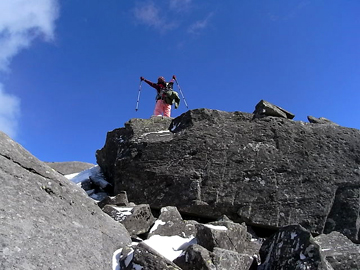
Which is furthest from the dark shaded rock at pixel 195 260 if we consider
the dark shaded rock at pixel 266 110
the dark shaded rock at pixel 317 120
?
the dark shaded rock at pixel 317 120

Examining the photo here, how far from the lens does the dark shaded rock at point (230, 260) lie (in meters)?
6.00

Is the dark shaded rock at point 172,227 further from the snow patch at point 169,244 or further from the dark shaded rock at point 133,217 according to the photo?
the dark shaded rock at point 133,217

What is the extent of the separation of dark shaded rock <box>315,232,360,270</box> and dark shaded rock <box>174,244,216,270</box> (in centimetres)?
197

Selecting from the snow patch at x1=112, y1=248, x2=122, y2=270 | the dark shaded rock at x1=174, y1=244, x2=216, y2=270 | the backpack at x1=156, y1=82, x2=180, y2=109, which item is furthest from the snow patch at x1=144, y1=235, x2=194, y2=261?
the backpack at x1=156, y1=82, x2=180, y2=109

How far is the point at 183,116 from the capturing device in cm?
1250

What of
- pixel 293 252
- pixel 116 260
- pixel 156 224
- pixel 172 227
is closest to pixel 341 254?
pixel 293 252

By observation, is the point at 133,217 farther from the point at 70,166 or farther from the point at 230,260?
the point at 70,166

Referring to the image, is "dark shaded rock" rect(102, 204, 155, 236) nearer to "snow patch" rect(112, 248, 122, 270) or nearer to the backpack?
"snow patch" rect(112, 248, 122, 270)

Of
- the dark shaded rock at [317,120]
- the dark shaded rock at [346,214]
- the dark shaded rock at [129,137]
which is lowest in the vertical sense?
the dark shaded rock at [346,214]

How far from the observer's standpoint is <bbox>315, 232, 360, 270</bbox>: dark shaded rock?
20.5 feet

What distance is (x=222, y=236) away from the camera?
22.6 ft

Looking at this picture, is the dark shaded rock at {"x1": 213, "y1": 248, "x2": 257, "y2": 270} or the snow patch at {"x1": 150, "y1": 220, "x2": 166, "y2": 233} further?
the snow patch at {"x1": 150, "y1": 220, "x2": 166, "y2": 233}

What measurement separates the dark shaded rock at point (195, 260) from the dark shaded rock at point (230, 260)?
0.11 meters

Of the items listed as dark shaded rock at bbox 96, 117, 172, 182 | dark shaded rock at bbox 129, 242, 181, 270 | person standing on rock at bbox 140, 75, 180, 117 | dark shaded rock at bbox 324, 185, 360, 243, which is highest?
person standing on rock at bbox 140, 75, 180, 117
